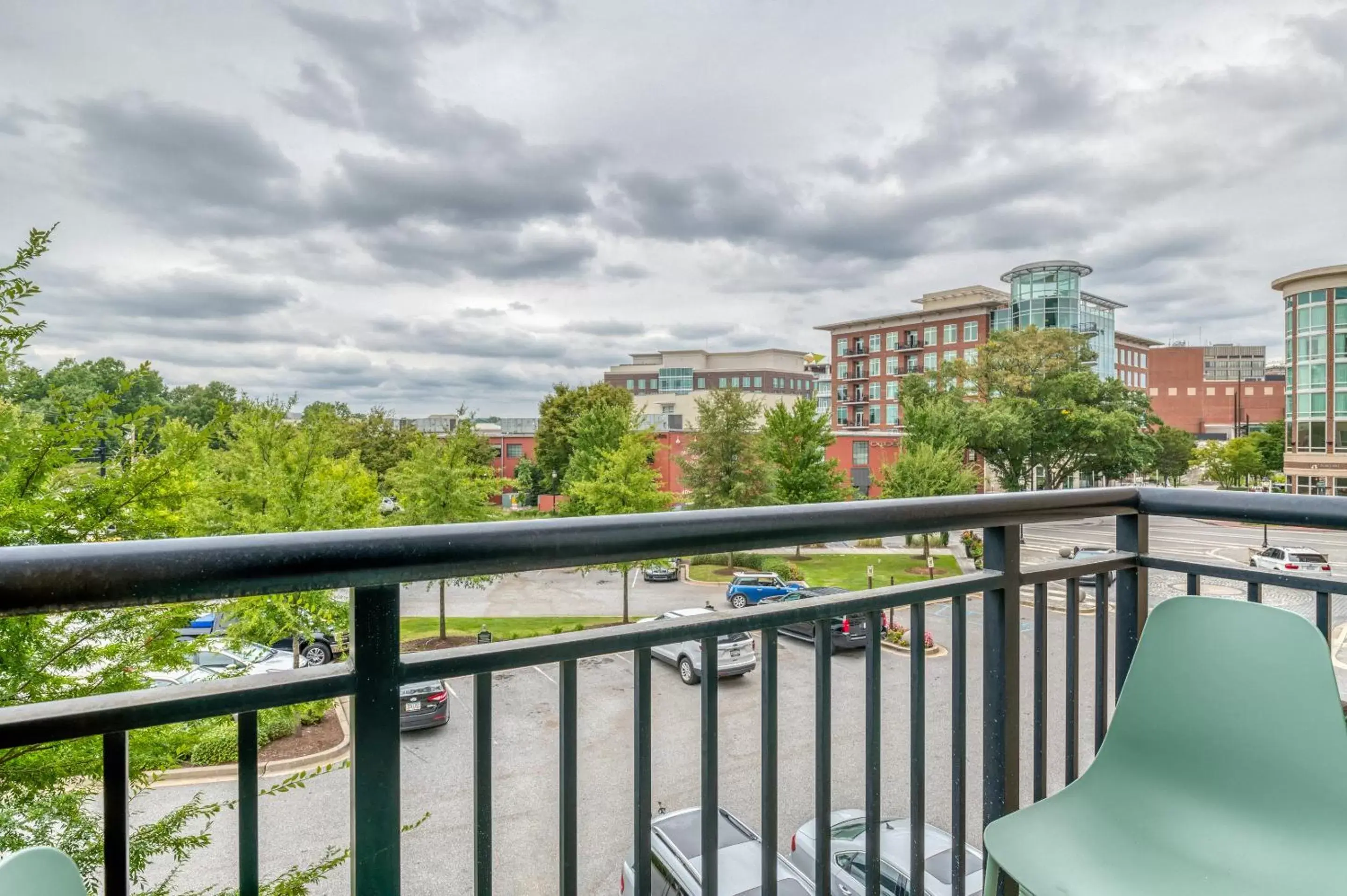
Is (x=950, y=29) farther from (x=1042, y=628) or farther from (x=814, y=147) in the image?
(x=814, y=147)

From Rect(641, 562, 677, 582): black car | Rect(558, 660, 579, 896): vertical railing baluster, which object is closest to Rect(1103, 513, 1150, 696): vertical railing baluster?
Rect(558, 660, 579, 896): vertical railing baluster

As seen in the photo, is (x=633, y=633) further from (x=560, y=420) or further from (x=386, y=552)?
(x=560, y=420)

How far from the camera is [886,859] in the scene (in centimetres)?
198

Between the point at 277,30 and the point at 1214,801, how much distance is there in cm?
1107

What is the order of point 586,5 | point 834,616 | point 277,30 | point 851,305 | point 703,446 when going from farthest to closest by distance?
1. point 851,305
2. point 703,446
3. point 277,30
4. point 586,5
5. point 834,616

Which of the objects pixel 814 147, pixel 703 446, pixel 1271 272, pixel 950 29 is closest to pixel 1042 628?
pixel 950 29

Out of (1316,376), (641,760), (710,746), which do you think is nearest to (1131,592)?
(710,746)

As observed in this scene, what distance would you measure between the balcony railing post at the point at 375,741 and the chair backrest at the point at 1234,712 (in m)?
1.22

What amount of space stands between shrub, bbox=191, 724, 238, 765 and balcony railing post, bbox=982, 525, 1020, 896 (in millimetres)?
2294

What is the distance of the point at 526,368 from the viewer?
111 feet

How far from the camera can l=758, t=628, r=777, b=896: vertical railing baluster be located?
1.10 meters

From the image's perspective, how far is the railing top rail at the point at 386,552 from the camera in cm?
61

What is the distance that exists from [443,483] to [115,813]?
1205 centimetres

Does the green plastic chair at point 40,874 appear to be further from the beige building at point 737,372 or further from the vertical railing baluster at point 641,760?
the beige building at point 737,372
